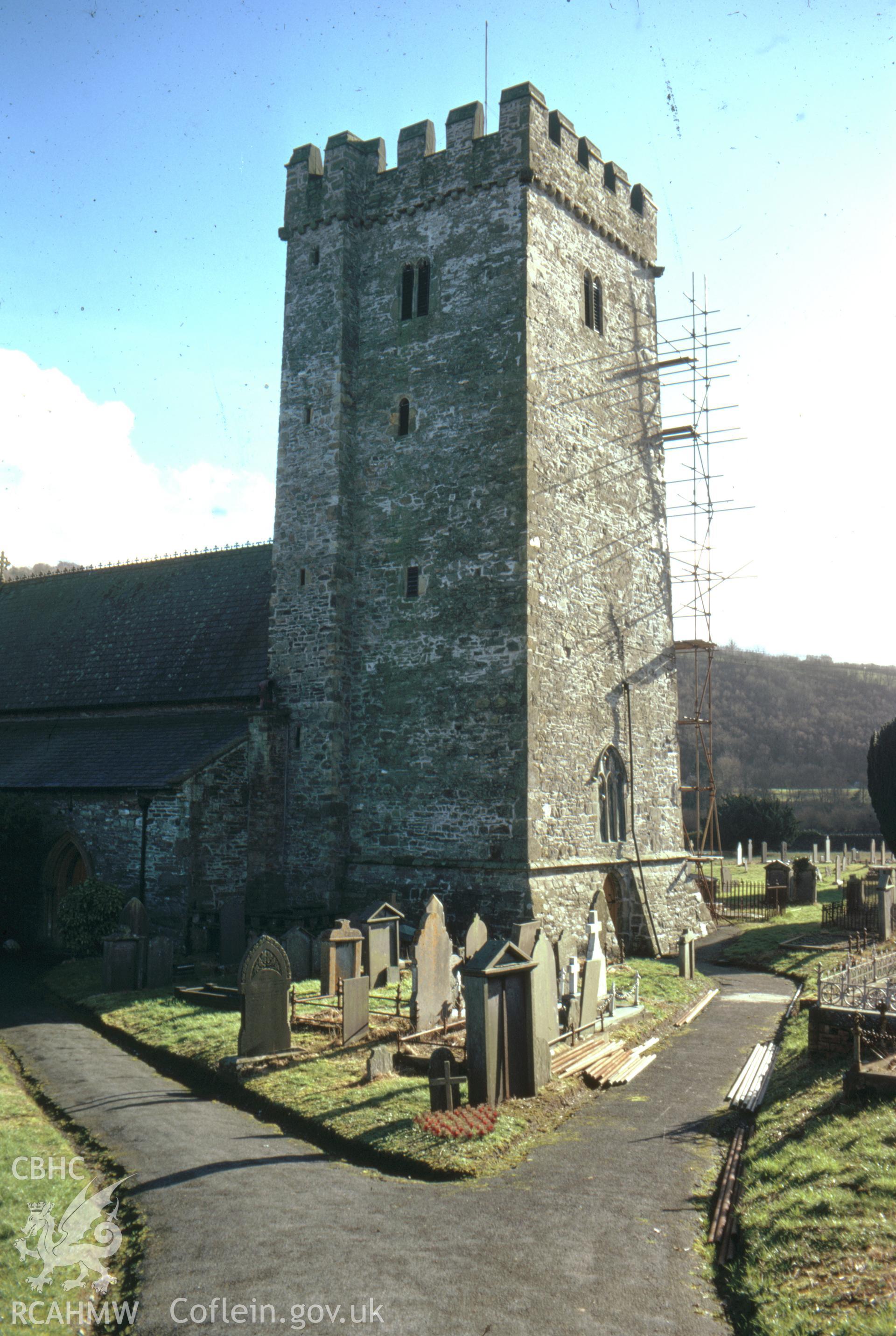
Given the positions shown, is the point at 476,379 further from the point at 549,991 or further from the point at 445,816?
the point at 549,991

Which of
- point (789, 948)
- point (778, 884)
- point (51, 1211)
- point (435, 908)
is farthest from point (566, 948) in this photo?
point (778, 884)

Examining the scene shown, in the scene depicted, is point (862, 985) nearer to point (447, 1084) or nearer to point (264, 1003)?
point (447, 1084)

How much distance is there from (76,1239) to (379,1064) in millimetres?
4415

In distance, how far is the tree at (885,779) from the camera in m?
27.2

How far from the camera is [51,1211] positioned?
7.51 metres

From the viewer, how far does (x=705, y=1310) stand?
6219 millimetres

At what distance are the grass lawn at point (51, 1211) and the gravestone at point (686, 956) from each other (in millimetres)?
11900

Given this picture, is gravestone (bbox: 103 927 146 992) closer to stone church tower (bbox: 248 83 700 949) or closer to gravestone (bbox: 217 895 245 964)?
gravestone (bbox: 217 895 245 964)

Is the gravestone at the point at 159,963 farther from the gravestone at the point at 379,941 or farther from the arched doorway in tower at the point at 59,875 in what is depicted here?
the arched doorway in tower at the point at 59,875

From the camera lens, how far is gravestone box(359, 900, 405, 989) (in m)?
15.9

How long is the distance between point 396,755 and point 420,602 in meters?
3.36

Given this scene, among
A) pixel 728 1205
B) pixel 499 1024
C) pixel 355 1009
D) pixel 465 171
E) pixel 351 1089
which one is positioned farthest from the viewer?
pixel 465 171

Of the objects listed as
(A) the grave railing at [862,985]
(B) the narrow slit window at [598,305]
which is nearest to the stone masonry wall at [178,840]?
(A) the grave railing at [862,985]

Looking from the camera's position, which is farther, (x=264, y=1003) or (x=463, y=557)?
(x=463, y=557)
